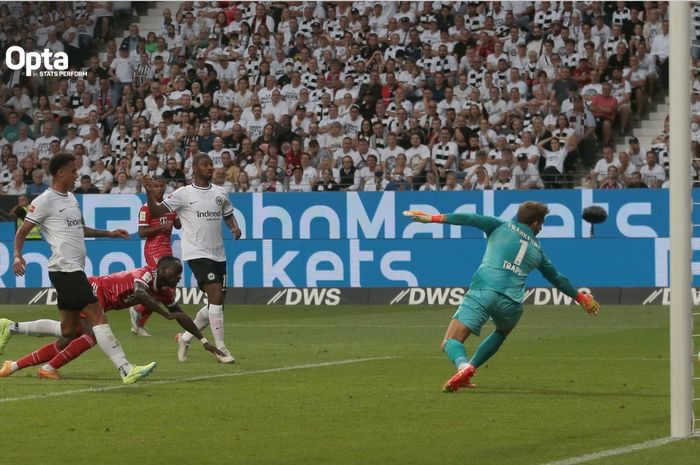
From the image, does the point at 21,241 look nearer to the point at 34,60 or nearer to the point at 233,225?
the point at 233,225

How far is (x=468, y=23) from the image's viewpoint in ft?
100

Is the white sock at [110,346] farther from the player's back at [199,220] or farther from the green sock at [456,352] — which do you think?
the player's back at [199,220]

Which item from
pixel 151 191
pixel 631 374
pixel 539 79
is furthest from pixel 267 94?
pixel 631 374

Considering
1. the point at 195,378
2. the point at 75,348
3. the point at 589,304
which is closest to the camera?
the point at 589,304

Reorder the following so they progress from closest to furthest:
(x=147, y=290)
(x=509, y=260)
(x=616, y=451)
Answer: (x=616, y=451) < (x=509, y=260) < (x=147, y=290)

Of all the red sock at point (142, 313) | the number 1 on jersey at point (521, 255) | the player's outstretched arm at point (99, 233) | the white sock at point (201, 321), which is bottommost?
the red sock at point (142, 313)

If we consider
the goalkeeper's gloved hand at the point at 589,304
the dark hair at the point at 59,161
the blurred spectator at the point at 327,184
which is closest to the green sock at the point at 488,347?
the goalkeeper's gloved hand at the point at 589,304

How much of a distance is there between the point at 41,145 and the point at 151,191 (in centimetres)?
1611

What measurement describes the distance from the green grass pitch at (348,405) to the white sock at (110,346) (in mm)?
240

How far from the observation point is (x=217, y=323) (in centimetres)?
1625

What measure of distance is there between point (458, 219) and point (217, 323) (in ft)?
15.2

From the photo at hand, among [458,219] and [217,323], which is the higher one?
[458,219]

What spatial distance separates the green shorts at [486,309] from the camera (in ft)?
42.0

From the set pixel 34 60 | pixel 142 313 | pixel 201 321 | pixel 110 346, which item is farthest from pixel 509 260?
pixel 34 60
